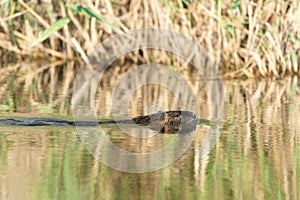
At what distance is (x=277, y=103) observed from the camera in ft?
19.1

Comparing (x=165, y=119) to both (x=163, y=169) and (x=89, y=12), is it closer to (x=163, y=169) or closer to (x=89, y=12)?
(x=163, y=169)

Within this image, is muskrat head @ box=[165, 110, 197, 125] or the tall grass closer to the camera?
muskrat head @ box=[165, 110, 197, 125]

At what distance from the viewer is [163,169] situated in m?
3.56

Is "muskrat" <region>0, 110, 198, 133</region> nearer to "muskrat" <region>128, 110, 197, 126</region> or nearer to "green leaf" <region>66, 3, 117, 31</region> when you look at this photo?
"muskrat" <region>128, 110, 197, 126</region>

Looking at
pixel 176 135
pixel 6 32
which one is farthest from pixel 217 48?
pixel 176 135

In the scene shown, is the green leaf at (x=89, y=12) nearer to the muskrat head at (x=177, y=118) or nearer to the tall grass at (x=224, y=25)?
the tall grass at (x=224, y=25)

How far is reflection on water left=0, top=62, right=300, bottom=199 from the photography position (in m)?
3.13

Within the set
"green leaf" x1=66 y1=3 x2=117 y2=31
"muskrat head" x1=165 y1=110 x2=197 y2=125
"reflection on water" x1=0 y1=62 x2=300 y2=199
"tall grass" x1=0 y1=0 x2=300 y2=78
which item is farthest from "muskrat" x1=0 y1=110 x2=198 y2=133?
"tall grass" x1=0 y1=0 x2=300 y2=78

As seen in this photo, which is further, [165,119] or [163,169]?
[165,119]

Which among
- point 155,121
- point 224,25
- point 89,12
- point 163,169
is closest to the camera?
point 163,169

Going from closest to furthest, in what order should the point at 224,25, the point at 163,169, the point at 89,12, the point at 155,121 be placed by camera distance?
the point at 163,169 < the point at 155,121 < the point at 89,12 < the point at 224,25

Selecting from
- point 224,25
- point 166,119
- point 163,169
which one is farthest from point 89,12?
point 163,169

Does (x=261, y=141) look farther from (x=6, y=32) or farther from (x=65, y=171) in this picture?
(x=6, y=32)

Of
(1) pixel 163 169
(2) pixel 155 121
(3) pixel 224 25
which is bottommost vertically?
(1) pixel 163 169
